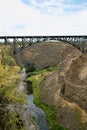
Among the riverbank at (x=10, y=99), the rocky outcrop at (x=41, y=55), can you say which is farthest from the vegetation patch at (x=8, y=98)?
the rocky outcrop at (x=41, y=55)

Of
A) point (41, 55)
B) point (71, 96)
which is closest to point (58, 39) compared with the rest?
point (71, 96)

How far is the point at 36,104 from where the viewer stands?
74.2m

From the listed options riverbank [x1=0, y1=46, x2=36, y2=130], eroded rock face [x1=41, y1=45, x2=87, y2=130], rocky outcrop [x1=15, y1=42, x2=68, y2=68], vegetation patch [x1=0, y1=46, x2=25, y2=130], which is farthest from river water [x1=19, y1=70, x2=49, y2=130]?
rocky outcrop [x1=15, y1=42, x2=68, y2=68]

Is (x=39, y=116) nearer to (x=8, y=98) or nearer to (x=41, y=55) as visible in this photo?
(x=8, y=98)

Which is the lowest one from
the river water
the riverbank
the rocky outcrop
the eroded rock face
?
the rocky outcrop

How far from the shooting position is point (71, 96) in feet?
215

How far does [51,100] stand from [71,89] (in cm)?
876

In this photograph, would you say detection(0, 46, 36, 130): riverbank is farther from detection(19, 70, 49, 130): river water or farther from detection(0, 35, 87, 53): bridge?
detection(0, 35, 87, 53): bridge

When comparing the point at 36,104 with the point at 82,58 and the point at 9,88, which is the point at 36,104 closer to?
the point at 82,58

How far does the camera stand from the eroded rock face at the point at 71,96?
56688mm

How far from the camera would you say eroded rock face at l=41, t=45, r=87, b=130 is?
5669 centimetres

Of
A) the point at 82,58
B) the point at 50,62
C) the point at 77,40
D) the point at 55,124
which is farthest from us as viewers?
the point at 50,62

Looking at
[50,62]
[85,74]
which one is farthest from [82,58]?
[50,62]

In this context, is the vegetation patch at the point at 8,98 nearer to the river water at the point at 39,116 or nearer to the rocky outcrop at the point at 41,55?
the river water at the point at 39,116
